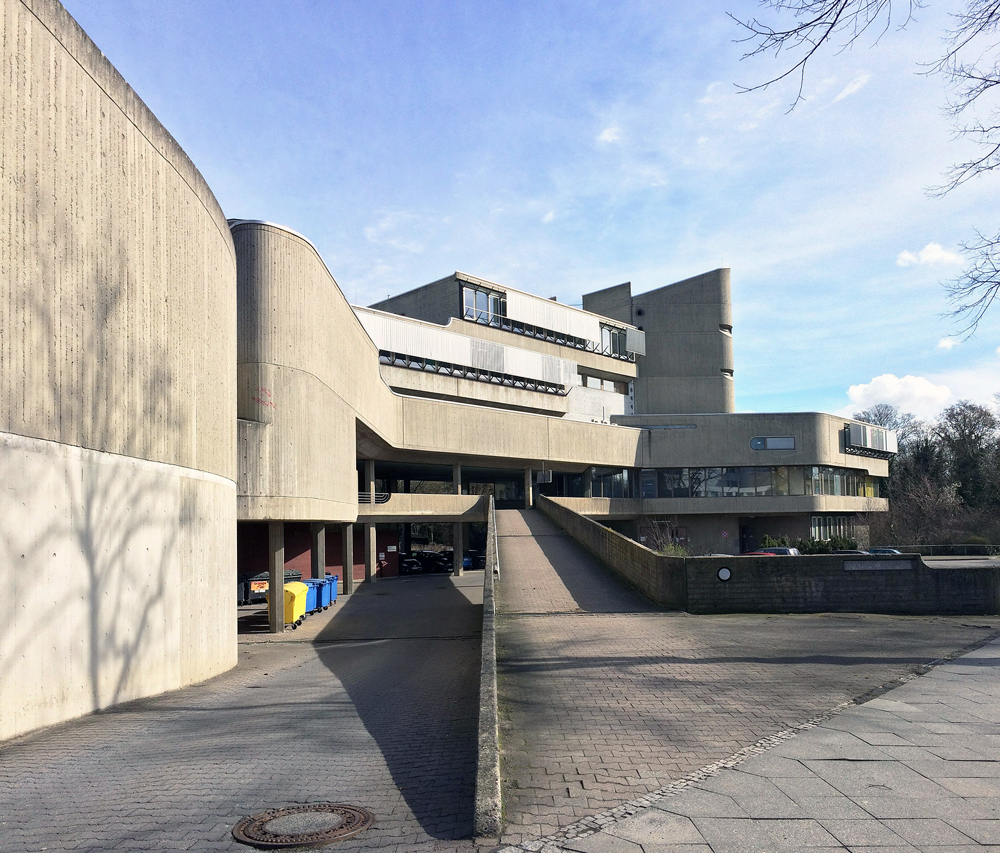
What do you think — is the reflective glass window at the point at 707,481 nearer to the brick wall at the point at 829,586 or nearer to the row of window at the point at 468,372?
the row of window at the point at 468,372

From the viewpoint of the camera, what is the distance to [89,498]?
9773 millimetres

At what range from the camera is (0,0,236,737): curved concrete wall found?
847 cm

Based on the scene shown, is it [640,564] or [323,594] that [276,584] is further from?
[640,564]

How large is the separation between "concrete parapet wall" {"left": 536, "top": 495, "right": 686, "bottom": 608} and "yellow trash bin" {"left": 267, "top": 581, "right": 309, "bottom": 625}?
9.46m

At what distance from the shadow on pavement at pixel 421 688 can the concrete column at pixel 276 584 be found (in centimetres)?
144

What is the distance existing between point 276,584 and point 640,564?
443 inches

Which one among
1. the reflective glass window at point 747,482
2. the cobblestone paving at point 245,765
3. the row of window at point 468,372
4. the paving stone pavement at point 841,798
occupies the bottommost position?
the cobblestone paving at point 245,765

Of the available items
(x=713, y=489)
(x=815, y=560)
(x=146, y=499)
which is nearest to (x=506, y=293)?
(x=713, y=489)

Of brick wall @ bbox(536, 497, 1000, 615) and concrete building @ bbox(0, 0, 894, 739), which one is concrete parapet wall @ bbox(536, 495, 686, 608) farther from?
concrete building @ bbox(0, 0, 894, 739)

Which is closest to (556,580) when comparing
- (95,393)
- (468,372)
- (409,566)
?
(95,393)

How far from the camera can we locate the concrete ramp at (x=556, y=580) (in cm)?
1612

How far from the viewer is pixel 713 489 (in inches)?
2068

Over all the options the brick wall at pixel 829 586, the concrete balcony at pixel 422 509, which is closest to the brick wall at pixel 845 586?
the brick wall at pixel 829 586

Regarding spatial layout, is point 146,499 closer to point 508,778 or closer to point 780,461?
point 508,778
